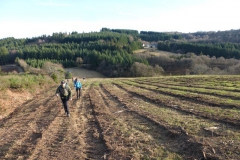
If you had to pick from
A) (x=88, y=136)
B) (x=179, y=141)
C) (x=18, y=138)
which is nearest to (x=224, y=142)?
(x=179, y=141)

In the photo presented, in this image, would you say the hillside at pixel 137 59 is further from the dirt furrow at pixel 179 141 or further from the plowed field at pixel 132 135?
the dirt furrow at pixel 179 141

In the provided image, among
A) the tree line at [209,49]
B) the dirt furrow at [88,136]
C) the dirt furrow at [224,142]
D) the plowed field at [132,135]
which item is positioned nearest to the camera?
the dirt furrow at [224,142]

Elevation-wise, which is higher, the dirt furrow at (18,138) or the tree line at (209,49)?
the tree line at (209,49)

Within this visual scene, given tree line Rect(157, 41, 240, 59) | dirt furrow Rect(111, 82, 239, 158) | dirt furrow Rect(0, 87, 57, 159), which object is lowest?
dirt furrow Rect(0, 87, 57, 159)

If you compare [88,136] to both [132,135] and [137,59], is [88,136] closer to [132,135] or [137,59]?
[132,135]

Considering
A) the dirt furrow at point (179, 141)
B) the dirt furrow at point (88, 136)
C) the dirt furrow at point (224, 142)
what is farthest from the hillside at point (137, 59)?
the dirt furrow at point (224, 142)

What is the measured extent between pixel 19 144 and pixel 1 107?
9.75 m

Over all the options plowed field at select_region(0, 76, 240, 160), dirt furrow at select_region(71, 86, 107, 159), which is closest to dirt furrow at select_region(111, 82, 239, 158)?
plowed field at select_region(0, 76, 240, 160)

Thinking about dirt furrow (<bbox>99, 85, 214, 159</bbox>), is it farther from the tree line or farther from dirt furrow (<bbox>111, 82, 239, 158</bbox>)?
the tree line

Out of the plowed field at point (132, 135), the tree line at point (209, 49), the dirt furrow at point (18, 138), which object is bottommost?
the dirt furrow at point (18, 138)

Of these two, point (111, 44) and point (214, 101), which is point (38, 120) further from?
point (111, 44)

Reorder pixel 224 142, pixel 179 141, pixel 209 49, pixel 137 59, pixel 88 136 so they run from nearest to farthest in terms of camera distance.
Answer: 1. pixel 224 142
2. pixel 179 141
3. pixel 88 136
4. pixel 137 59
5. pixel 209 49

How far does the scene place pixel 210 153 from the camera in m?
6.54

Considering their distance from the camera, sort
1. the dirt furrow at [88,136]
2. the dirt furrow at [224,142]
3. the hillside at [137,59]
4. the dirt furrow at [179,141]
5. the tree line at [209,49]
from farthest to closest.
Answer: the tree line at [209,49] → the hillside at [137,59] → the dirt furrow at [88,136] → the dirt furrow at [179,141] → the dirt furrow at [224,142]
